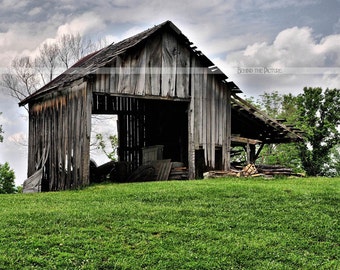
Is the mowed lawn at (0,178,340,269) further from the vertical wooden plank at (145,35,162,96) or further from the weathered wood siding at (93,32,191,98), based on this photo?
the vertical wooden plank at (145,35,162,96)

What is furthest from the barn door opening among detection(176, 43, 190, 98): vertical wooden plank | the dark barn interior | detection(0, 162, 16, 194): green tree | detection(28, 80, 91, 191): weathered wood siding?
detection(0, 162, 16, 194): green tree

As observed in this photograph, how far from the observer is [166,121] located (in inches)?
1028

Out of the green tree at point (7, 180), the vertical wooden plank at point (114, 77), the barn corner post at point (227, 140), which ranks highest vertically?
the vertical wooden plank at point (114, 77)

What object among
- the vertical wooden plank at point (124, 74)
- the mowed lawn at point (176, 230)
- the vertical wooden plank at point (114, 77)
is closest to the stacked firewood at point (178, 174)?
the vertical wooden plank at point (124, 74)

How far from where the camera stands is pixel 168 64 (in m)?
20.7

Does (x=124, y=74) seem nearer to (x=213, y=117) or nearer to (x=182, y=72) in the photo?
(x=182, y=72)

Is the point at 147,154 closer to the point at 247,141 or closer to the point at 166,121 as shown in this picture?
the point at 166,121

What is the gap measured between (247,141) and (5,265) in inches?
648

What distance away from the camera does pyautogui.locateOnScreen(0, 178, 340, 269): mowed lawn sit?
9156 millimetres

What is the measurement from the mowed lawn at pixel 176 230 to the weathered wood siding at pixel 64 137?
3867mm

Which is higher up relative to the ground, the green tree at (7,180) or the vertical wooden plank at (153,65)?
the vertical wooden plank at (153,65)

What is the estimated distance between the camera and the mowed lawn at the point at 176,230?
916 cm

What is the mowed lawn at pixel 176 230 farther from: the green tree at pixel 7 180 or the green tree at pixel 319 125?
the green tree at pixel 319 125

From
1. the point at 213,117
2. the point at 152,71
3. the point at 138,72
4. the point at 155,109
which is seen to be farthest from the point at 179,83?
the point at 155,109
